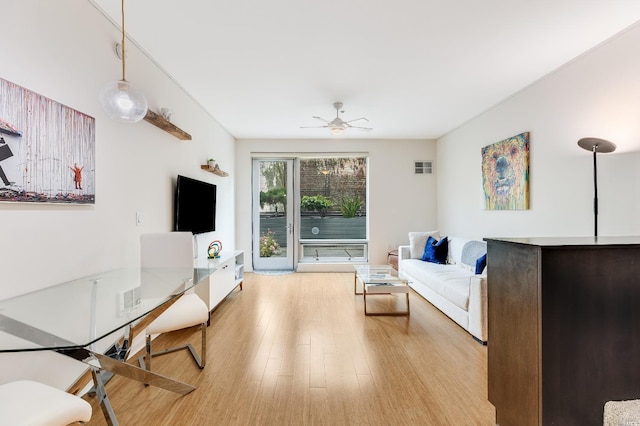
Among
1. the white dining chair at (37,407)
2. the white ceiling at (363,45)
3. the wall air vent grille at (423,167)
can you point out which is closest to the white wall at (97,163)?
the white ceiling at (363,45)

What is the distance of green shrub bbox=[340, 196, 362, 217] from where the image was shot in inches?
261

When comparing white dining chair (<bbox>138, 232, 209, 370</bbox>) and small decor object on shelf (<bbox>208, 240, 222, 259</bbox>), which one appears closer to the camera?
white dining chair (<bbox>138, 232, 209, 370</bbox>)

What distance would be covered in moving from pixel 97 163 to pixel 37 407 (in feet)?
5.52

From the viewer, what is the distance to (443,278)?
3918 millimetres

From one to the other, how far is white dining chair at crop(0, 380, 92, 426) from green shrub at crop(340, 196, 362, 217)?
5.63 meters

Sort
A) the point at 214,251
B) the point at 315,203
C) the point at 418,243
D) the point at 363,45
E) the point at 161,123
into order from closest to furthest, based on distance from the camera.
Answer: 1. the point at 363,45
2. the point at 161,123
3. the point at 214,251
4. the point at 418,243
5. the point at 315,203

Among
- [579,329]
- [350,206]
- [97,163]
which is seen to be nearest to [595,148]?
[579,329]

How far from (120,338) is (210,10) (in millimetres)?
2356

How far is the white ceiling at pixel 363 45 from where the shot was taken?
2262mm

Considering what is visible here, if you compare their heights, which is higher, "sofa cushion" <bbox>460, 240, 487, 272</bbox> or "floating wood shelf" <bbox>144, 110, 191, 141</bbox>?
"floating wood shelf" <bbox>144, 110, 191, 141</bbox>

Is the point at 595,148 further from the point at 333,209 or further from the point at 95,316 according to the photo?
the point at 333,209

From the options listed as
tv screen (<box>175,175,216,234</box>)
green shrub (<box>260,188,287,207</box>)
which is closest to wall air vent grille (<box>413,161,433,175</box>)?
green shrub (<box>260,188,287,207</box>)

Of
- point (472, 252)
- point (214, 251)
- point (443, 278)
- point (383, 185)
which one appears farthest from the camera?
point (383, 185)

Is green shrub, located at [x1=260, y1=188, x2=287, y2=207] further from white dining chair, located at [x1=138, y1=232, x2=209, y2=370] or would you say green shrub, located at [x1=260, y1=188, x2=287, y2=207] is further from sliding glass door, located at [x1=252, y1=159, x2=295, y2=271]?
white dining chair, located at [x1=138, y1=232, x2=209, y2=370]
